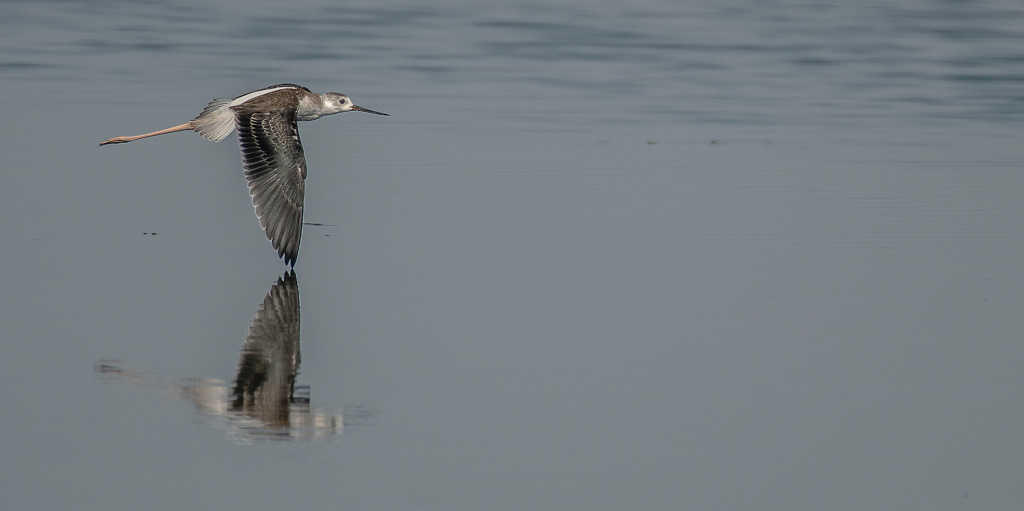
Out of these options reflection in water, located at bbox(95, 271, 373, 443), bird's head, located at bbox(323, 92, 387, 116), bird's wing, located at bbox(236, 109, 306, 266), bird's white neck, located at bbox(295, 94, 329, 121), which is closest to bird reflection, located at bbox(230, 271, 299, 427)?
reflection in water, located at bbox(95, 271, 373, 443)

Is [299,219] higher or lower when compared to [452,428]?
higher

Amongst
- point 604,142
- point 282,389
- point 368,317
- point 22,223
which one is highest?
point 604,142

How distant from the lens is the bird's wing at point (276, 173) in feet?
22.6

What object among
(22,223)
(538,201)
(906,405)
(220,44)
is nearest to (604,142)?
(538,201)

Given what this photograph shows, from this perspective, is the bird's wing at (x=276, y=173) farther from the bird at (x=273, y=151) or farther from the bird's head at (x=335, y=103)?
the bird's head at (x=335, y=103)

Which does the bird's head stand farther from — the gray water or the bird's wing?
the bird's wing

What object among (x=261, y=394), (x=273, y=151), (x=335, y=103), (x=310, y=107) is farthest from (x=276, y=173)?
(x=261, y=394)

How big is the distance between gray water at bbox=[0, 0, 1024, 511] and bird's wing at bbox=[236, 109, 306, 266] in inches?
7.0

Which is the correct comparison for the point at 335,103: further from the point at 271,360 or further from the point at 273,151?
the point at 271,360

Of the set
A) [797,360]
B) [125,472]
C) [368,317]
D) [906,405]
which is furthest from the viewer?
[368,317]

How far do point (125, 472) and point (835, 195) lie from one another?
200 inches

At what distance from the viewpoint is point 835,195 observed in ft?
27.6

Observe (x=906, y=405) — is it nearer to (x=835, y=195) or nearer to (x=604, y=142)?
(x=835, y=195)

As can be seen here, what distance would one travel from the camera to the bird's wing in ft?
22.6
